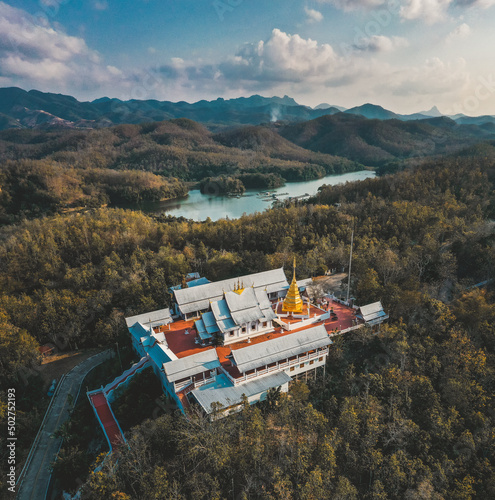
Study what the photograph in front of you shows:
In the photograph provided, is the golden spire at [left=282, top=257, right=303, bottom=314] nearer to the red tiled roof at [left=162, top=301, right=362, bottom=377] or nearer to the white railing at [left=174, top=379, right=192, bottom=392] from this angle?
the red tiled roof at [left=162, top=301, right=362, bottom=377]

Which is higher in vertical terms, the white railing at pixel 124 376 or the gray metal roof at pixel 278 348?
the gray metal roof at pixel 278 348

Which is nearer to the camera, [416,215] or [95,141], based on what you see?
[416,215]

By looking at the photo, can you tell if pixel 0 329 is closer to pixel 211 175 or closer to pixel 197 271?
pixel 197 271

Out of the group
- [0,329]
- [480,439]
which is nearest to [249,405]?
[480,439]

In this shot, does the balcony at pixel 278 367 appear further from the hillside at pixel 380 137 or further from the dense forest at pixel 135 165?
the hillside at pixel 380 137

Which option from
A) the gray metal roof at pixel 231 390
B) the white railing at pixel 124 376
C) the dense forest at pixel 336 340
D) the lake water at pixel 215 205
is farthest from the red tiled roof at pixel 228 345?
the lake water at pixel 215 205

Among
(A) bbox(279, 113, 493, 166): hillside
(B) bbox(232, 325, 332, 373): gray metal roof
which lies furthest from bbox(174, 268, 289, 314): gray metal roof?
(A) bbox(279, 113, 493, 166): hillside
